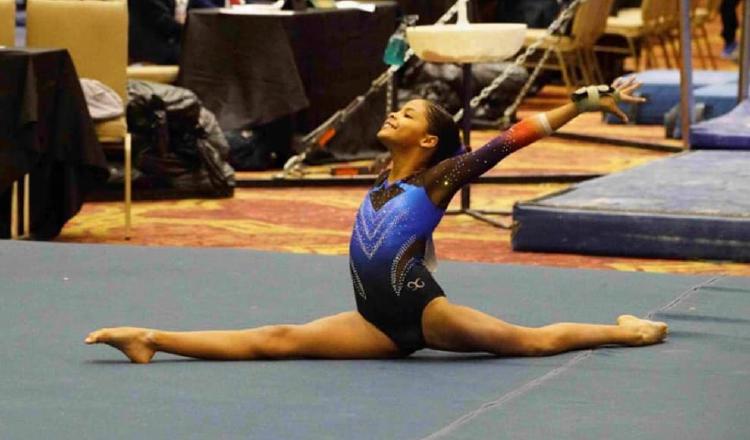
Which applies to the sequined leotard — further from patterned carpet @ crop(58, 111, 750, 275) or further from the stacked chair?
the stacked chair

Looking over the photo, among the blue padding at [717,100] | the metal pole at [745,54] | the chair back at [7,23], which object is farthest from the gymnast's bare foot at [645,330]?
the blue padding at [717,100]

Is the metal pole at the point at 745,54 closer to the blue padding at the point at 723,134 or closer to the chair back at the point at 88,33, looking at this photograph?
the blue padding at the point at 723,134

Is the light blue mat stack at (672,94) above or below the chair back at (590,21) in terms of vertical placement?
below

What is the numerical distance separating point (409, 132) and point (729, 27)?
10838 millimetres

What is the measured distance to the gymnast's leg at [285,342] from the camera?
3.66m

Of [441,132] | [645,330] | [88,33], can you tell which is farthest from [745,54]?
[441,132]

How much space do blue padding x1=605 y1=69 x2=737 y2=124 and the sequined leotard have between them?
696cm

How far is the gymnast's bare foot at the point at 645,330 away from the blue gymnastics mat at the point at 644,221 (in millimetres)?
1930

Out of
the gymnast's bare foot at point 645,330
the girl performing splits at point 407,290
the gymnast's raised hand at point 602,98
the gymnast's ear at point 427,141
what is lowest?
the gymnast's bare foot at point 645,330

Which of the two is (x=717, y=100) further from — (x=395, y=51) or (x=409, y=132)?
(x=409, y=132)

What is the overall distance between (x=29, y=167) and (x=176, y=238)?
0.64 metres

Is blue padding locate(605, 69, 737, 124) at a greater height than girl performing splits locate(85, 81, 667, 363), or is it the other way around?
girl performing splits locate(85, 81, 667, 363)

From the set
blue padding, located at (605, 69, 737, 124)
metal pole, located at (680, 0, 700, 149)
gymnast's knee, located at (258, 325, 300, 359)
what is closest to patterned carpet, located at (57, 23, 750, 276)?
metal pole, located at (680, 0, 700, 149)

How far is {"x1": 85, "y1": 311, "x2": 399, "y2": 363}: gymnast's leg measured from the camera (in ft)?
12.0
